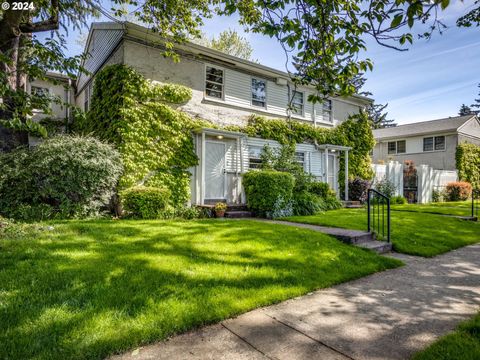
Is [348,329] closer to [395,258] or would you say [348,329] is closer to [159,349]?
[159,349]

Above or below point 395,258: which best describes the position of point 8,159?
above

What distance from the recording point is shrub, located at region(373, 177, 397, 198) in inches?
658

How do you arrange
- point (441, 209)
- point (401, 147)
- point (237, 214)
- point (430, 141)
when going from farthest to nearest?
point (401, 147)
point (430, 141)
point (441, 209)
point (237, 214)

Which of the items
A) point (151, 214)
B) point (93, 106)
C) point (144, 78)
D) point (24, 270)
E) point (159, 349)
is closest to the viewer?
point (159, 349)

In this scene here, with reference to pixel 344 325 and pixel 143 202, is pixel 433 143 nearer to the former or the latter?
pixel 143 202

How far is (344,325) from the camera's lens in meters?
2.96

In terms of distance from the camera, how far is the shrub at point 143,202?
8602 millimetres

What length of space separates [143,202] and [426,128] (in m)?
26.6

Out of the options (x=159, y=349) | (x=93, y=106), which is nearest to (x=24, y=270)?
(x=159, y=349)

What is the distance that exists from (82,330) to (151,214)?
6.41 meters

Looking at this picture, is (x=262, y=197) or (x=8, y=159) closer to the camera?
(x=8, y=159)

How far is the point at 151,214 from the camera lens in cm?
879

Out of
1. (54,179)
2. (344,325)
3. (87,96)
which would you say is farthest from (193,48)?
(344,325)

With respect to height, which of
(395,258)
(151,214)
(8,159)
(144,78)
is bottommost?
(395,258)
